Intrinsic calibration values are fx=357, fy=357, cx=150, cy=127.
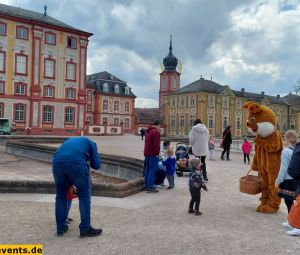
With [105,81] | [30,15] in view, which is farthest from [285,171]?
[105,81]

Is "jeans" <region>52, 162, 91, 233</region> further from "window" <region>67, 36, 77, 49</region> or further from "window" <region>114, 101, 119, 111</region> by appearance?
"window" <region>114, 101, 119, 111</region>

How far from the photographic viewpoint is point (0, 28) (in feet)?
138

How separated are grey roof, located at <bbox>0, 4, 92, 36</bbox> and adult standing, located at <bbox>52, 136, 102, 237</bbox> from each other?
42.2 meters

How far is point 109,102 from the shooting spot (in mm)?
71438

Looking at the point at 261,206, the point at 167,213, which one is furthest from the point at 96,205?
the point at 261,206

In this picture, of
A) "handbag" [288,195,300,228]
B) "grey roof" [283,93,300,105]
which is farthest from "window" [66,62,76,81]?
"grey roof" [283,93,300,105]

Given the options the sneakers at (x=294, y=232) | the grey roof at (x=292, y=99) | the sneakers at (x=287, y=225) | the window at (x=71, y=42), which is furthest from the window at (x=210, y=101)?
the sneakers at (x=294, y=232)

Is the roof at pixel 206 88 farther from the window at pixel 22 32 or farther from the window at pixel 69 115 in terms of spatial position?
the window at pixel 22 32

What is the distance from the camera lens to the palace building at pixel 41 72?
42938 mm

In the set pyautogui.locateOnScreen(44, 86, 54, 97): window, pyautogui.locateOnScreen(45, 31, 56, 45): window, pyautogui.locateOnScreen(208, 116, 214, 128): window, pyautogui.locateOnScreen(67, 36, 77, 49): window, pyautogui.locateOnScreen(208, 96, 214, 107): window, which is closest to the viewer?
pyautogui.locateOnScreen(45, 31, 56, 45): window

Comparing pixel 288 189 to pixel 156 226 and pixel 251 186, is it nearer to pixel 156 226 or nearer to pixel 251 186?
pixel 251 186

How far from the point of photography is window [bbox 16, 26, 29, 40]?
43172 millimetres

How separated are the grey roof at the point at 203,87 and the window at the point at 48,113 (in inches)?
1166

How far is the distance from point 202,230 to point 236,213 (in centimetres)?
145
